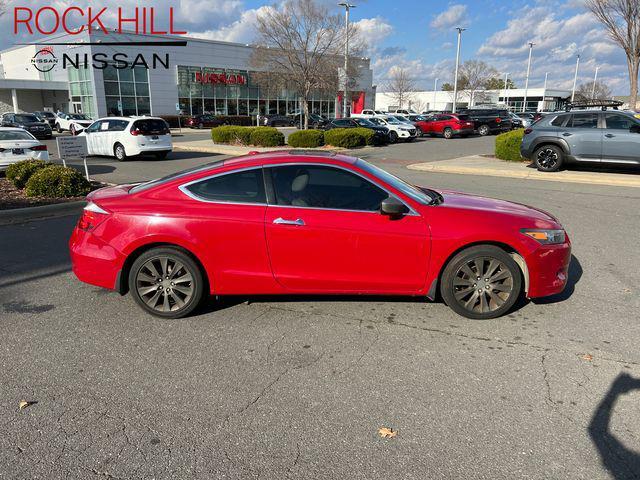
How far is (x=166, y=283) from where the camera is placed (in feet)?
14.2

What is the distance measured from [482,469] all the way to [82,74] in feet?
171

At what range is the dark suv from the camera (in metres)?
34.5

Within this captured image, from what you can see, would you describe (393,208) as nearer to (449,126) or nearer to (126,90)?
(449,126)

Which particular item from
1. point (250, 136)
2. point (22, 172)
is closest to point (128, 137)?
point (22, 172)

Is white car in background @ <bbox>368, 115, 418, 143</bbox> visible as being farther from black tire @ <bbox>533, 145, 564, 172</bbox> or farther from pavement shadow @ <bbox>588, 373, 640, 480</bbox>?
pavement shadow @ <bbox>588, 373, 640, 480</bbox>

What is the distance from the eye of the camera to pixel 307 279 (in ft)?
13.9

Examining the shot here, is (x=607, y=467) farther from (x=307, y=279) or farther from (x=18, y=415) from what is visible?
(x=18, y=415)

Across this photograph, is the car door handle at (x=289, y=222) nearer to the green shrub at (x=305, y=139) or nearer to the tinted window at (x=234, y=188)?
the tinted window at (x=234, y=188)

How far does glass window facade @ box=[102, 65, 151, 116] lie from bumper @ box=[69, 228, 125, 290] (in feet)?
151

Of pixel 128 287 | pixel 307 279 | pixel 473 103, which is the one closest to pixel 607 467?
pixel 307 279

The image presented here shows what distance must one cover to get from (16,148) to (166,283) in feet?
35.1

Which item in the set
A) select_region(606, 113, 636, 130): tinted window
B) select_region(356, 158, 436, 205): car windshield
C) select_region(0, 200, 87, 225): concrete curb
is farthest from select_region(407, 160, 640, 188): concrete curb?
select_region(0, 200, 87, 225): concrete curb

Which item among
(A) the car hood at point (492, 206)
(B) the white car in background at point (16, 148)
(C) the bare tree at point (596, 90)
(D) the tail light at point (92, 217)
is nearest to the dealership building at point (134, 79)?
(B) the white car in background at point (16, 148)

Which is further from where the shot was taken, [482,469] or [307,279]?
[307,279]
